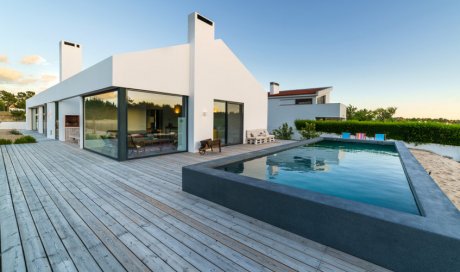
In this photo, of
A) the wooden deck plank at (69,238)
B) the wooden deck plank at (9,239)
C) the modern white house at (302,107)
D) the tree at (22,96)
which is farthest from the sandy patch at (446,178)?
the tree at (22,96)

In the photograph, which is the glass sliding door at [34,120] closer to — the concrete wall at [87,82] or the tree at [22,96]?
the concrete wall at [87,82]

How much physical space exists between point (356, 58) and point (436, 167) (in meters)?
10.4

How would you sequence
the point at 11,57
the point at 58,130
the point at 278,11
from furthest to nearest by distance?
the point at 11,57, the point at 58,130, the point at 278,11

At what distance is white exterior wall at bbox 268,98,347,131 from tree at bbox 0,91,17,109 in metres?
50.1

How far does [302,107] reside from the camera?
1895 cm

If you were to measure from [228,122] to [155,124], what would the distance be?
4285 millimetres

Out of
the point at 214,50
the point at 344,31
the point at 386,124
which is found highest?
the point at 344,31

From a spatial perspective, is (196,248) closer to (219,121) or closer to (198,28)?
(219,121)

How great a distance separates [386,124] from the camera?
13.8 meters

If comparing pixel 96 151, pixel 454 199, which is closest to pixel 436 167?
pixel 454 199

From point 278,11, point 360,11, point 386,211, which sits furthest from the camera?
point 278,11

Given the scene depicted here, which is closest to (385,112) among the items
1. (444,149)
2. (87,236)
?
(444,149)

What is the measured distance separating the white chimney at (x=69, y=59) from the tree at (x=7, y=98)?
1449 inches

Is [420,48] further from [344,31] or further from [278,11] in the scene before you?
[278,11]
